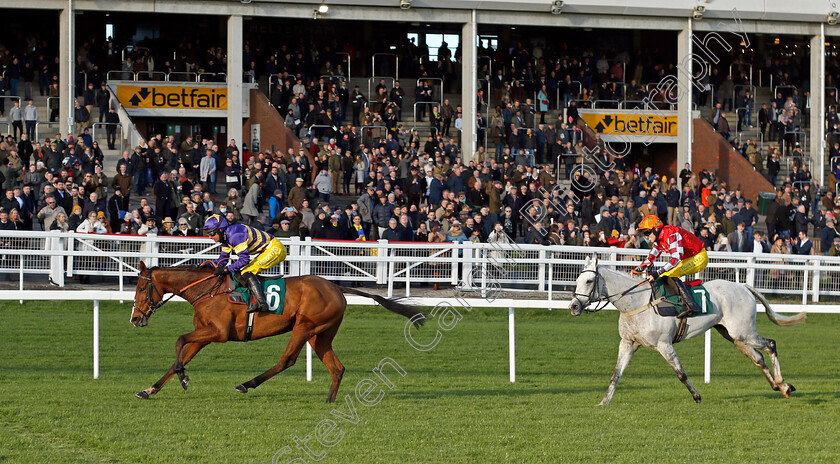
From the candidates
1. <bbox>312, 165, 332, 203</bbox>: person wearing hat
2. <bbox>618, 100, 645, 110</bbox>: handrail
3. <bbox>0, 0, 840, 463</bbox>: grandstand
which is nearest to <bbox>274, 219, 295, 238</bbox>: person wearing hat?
<bbox>0, 0, 840, 463</bbox>: grandstand

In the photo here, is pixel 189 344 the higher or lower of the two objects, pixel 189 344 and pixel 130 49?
the lower

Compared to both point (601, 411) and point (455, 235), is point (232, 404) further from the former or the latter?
point (455, 235)

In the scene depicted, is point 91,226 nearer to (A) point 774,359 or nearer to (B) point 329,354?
(B) point 329,354

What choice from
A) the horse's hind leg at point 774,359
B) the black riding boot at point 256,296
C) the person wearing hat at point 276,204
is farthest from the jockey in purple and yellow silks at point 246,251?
the person wearing hat at point 276,204

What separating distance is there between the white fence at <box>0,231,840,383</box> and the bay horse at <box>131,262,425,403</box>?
19.3 ft

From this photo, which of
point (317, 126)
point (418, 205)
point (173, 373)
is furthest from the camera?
point (317, 126)

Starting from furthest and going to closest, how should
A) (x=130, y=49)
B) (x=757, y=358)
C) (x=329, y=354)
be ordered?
(x=130, y=49) < (x=757, y=358) < (x=329, y=354)

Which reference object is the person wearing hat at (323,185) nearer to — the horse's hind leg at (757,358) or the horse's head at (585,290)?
the horse's head at (585,290)

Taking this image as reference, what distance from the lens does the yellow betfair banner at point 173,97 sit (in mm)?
26406

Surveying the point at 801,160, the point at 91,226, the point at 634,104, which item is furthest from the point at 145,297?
the point at 801,160

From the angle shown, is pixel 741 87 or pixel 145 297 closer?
pixel 145 297

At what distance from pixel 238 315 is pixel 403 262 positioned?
773 cm

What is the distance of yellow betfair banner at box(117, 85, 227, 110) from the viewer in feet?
86.6

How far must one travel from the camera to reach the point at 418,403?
9.90m
